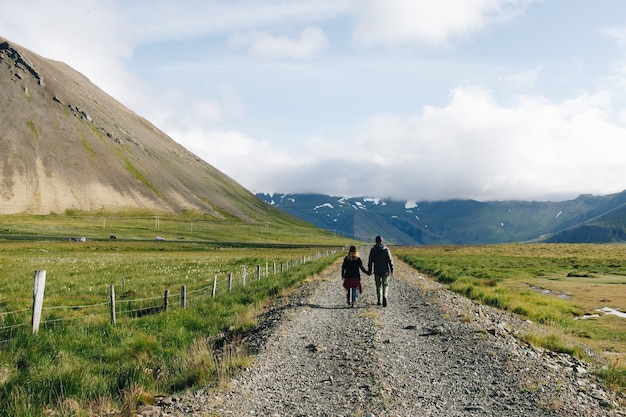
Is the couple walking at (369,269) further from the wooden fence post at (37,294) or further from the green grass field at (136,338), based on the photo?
the wooden fence post at (37,294)

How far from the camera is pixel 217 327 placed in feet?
61.1

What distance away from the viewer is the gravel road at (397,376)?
367 inches

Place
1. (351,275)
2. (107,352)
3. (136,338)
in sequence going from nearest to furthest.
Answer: (107,352), (136,338), (351,275)

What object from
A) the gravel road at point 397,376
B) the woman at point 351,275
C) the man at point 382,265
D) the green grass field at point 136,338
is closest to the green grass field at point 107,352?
the green grass field at point 136,338

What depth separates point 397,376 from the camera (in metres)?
11.3

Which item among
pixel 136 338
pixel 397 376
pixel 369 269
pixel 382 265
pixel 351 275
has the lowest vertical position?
pixel 397 376

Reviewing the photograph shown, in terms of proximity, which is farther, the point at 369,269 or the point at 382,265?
the point at 369,269

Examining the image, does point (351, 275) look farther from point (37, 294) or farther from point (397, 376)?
point (37, 294)

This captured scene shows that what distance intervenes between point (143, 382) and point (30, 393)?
2330mm

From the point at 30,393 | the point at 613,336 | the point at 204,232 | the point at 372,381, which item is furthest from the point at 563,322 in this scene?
the point at 204,232

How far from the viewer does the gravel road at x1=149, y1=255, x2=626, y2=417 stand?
931 centimetres

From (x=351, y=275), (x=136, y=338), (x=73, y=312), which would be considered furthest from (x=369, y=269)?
(x=73, y=312)

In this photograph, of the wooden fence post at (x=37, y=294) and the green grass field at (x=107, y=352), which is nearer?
the green grass field at (x=107, y=352)

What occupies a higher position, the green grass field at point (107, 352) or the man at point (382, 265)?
the man at point (382, 265)
